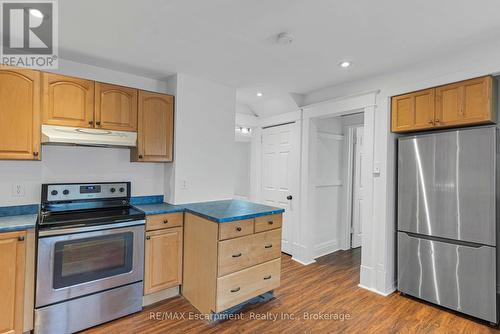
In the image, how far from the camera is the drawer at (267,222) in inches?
102

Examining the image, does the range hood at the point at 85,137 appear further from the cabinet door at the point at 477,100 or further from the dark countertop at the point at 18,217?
the cabinet door at the point at 477,100

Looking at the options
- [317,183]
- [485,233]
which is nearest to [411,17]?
[485,233]

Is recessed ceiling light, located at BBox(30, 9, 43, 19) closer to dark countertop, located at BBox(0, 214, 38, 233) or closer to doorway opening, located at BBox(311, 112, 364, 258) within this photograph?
dark countertop, located at BBox(0, 214, 38, 233)

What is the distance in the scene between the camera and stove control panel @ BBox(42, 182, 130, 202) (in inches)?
98.2

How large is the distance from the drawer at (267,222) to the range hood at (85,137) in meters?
1.55

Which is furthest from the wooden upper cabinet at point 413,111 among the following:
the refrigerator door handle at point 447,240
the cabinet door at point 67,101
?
the cabinet door at point 67,101

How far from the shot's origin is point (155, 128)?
9.61 feet

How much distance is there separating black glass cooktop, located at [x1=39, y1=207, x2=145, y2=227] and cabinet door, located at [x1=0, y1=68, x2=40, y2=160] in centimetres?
56

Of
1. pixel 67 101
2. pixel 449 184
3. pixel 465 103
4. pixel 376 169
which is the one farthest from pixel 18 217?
pixel 465 103

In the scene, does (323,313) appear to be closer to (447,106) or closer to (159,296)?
(159,296)

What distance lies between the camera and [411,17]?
6.09 ft

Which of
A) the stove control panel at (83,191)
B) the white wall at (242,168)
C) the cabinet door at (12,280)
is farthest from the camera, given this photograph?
the white wall at (242,168)

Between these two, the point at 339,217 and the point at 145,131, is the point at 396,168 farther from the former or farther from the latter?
the point at 145,131

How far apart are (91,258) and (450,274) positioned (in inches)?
134
